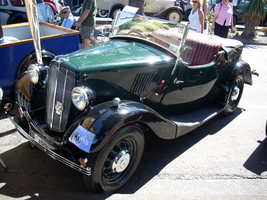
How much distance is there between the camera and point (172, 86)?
3252 millimetres

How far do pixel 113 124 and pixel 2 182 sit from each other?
1.47 meters

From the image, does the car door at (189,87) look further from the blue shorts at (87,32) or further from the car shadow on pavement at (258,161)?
the blue shorts at (87,32)

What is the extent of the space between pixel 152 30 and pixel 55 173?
220cm

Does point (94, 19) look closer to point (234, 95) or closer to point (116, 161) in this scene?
point (234, 95)

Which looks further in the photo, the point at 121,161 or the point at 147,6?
the point at 147,6

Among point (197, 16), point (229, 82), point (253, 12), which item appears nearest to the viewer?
point (229, 82)

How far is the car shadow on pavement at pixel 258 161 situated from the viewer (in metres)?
3.18

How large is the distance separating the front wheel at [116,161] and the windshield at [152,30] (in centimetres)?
124

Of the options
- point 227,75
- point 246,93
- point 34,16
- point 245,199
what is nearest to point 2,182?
point 34,16

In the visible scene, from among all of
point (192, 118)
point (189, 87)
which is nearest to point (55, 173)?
point (192, 118)

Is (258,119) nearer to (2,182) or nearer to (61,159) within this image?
(61,159)

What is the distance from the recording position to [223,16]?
680 centimetres

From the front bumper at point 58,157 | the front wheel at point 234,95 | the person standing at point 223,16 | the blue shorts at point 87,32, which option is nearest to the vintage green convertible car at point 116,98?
the front bumper at point 58,157

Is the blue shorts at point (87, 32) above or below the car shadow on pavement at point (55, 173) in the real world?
above
